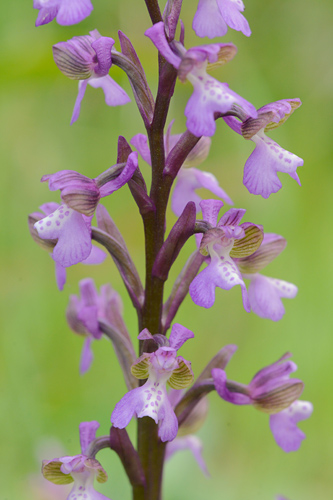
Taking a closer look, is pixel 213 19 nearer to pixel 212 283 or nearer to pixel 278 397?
pixel 212 283

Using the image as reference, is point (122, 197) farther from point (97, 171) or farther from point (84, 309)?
point (84, 309)

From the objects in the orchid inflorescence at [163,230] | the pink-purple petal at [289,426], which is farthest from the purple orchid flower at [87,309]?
the pink-purple petal at [289,426]

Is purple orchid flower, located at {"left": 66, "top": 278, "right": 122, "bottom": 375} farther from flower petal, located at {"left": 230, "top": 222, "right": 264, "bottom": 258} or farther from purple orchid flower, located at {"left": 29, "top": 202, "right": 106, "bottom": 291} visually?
flower petal, located at {"left": 230, "top": 222, "right": 264, "bottom": 258}

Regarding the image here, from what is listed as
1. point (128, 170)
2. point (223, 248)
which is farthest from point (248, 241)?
point (128, 170)

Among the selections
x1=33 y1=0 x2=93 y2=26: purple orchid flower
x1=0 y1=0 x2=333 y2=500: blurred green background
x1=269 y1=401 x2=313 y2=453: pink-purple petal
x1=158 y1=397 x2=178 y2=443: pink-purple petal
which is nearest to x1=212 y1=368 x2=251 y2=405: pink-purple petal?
x1=269 y1=401 x2=313 y2=453: pink-purple petal

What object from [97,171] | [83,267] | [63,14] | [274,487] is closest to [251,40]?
[97,171]
